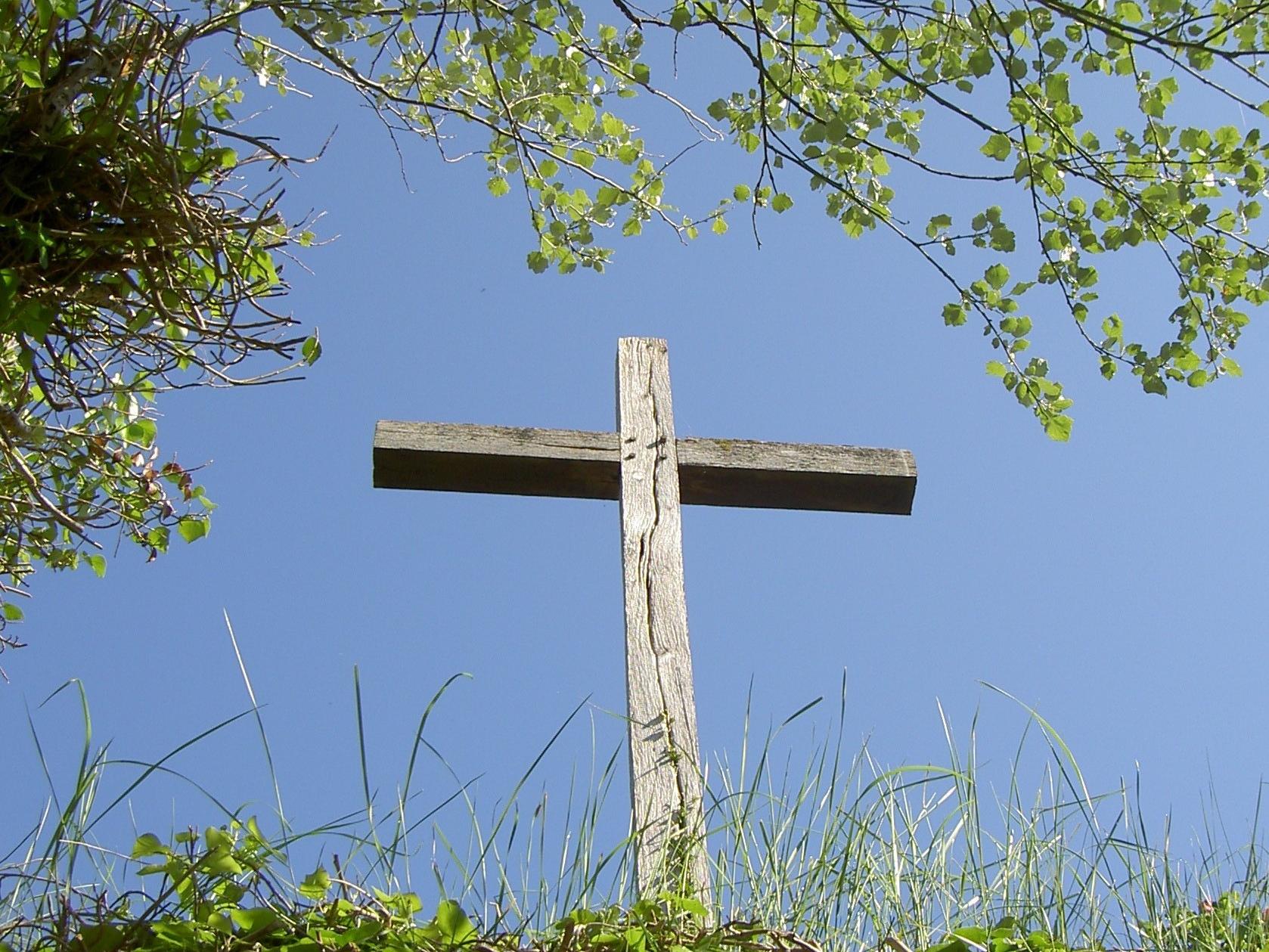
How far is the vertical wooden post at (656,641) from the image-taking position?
7.55ft

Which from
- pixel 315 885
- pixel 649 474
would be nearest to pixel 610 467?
pixel 649 474

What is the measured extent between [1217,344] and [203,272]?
2.30 metres

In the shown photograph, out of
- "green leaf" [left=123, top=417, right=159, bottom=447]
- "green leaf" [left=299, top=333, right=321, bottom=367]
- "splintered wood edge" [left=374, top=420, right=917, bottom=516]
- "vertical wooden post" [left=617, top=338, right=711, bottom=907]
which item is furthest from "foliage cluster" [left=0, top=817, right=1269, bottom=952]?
"splintered wood edge" [left=374, top=420, right=917, bottom=516]

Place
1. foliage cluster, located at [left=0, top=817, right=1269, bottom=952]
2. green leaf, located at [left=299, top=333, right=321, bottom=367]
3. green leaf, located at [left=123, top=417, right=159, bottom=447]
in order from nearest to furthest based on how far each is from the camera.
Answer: foliage cluster, located at [left=0, top=817, right=1269, bottom=952] < green leaf, located at [left=299, top=333, right=321, bottom=367] < green leaf, located at [left=123, top=417, right=159, bottom=447]

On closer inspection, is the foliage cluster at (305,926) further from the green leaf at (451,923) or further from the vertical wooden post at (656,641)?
the vertical wooden post at (656,641)

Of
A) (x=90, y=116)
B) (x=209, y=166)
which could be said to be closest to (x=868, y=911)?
(x=209, y=166)

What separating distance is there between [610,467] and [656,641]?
0.61 m

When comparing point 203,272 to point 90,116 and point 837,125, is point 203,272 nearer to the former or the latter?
point 90,116

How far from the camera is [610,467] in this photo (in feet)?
10.8

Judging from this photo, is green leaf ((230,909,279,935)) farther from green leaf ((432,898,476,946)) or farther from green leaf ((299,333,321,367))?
green leaf ((299,333,321,367))

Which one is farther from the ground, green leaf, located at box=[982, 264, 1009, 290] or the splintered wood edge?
green leaf, located at box=[982, 264, 1009, 290]

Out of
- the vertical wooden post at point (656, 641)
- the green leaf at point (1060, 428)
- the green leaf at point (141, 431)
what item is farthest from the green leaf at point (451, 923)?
the green leaf at point (1060, 428)

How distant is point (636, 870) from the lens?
2268 millimetres

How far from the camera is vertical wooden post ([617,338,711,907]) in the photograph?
2301 millimetres
